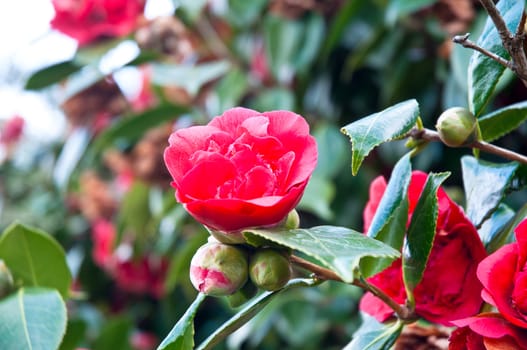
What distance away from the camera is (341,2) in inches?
53.2

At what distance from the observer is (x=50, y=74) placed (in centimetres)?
142

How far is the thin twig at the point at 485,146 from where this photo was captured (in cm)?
53

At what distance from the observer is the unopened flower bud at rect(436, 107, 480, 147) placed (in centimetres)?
52

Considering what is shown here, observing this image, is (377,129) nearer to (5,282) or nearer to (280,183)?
(280,183)

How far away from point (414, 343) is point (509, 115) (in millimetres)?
221

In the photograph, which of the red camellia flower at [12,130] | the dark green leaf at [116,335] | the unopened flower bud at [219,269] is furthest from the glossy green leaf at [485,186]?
the red camellia flower at [12,130]

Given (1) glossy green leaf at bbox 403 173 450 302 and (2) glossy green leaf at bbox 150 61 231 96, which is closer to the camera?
(1) glossy green leaf at bbox 403 173 450 302

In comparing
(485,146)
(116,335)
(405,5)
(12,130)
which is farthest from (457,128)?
(12,130)

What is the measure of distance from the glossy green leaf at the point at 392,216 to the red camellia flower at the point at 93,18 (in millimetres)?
976

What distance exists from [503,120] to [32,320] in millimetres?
468

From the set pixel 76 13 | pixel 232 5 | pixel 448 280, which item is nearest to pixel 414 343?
pixel 448 280

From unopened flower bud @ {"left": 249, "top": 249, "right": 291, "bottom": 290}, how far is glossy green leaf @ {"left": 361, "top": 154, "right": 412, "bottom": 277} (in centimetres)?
10

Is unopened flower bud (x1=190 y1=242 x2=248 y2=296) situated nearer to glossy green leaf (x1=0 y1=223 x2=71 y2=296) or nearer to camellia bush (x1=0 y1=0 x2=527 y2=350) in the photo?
camellia bush (x1=0 y1=0 x2=527 y2=350)

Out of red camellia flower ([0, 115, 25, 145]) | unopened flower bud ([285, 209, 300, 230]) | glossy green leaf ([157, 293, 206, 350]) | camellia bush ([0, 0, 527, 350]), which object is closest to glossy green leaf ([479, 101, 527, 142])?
camellia bush ([0, 0, 527, 350])
